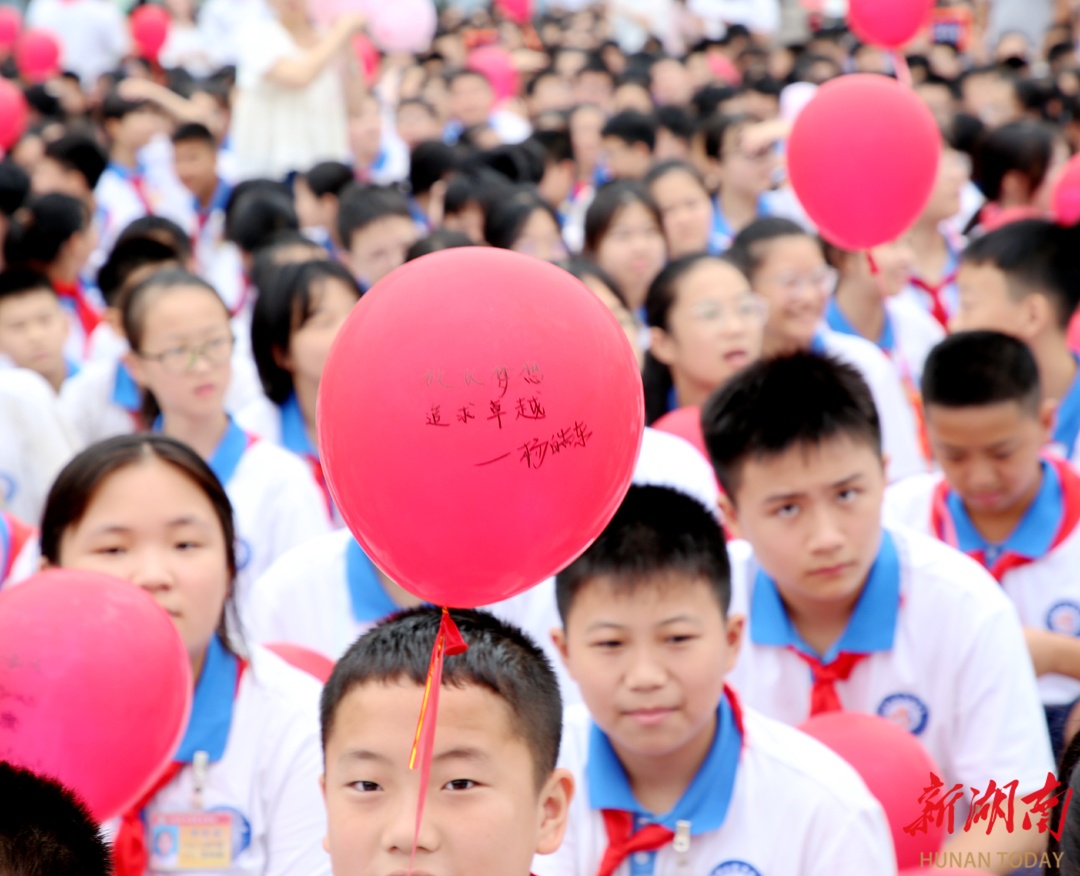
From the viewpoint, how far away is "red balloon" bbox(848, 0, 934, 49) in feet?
15.4

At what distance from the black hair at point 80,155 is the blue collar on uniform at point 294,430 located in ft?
11.5

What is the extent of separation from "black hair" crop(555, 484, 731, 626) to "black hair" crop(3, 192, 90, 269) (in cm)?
366

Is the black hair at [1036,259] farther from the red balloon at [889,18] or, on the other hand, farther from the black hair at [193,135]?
Result: the black hair at [193,135]

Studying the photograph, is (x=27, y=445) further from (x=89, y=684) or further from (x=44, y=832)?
(x=44, y=832)

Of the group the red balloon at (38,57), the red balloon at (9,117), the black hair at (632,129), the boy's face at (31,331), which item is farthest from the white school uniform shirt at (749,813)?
the red balloon at (38,57)

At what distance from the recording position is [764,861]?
201cm

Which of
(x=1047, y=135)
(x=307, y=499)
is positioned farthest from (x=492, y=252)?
(x=1047, y=135)

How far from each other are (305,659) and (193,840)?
→ 17.6 inches

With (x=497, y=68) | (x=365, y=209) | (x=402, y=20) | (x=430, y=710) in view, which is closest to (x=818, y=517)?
(x=430, y=710)

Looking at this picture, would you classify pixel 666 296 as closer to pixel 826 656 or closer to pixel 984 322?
pixel 984 322

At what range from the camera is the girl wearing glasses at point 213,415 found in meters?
3.31

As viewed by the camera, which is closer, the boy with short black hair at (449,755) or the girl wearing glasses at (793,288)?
the boy with short black hair at (449,755)

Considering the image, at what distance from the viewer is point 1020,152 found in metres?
5.77

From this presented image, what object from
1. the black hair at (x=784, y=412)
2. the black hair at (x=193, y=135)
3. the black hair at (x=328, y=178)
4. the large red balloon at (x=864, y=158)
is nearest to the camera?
the black hair at (x=784, y=412)
